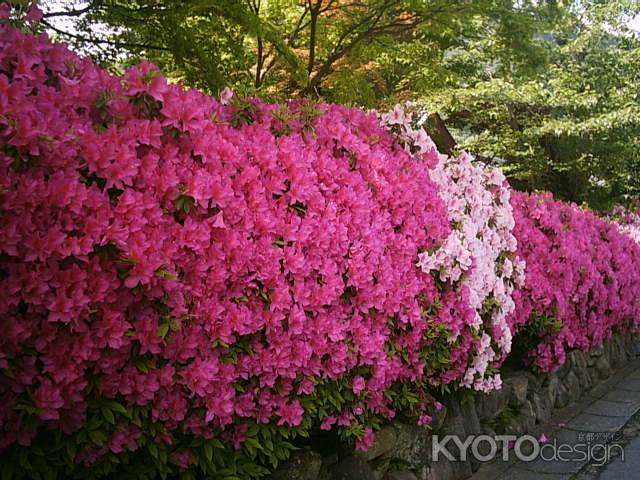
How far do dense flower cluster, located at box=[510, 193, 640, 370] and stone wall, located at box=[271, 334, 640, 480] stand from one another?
25 cm

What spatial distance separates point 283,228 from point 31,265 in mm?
1034

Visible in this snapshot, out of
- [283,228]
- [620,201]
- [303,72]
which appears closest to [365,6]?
[303,72]

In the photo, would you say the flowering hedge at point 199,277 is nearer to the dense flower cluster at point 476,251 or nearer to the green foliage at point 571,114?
the dense flower cluster at point 476,251

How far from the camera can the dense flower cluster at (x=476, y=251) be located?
3859 millimetres

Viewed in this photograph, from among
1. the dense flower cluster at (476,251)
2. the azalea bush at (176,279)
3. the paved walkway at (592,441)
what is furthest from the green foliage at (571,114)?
the azalea bush at (176,279)

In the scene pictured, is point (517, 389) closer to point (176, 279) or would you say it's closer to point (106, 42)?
point (176, 279)

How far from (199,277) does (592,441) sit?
3.48 metres

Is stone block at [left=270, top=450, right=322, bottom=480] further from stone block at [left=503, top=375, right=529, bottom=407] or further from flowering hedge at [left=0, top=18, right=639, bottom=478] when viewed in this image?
stone block at [left=503, top=375, right=529, bottom=407]

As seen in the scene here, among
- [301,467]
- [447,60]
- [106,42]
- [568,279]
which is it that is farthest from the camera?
[447,60]

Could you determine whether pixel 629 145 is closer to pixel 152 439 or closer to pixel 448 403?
pixel 448 403

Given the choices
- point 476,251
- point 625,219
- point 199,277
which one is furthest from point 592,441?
point 625,219

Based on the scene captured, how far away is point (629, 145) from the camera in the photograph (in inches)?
473

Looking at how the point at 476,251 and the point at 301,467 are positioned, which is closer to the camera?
the point at 301,467

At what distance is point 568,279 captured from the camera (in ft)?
18.5
